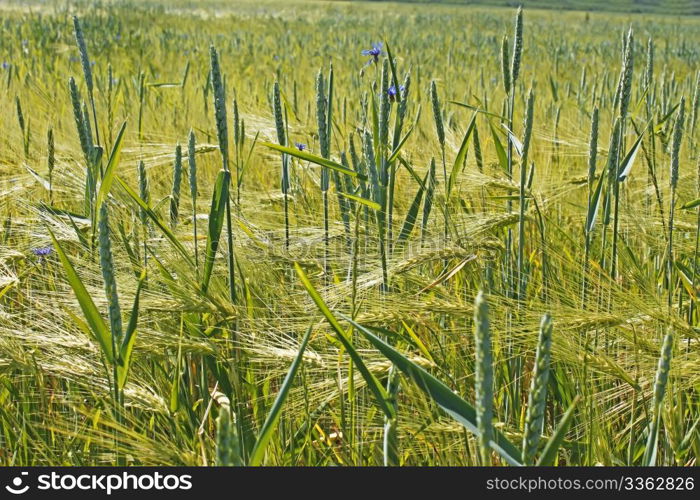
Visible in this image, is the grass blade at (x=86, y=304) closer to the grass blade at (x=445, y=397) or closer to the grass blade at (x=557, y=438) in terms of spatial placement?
the grass blade at (x=445, y=397)

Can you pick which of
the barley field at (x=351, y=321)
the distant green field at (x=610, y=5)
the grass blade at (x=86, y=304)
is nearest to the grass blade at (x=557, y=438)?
the barley field at (x=351, y=321)

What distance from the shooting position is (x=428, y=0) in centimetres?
4262

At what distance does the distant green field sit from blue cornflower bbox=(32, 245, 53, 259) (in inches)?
1671

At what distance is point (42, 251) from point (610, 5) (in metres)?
48.1

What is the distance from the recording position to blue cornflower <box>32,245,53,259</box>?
1.46 metres

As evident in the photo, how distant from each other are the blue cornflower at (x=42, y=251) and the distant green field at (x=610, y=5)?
4243cm

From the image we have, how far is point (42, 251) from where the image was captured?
4.79 feet

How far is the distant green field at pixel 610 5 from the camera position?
139 feet

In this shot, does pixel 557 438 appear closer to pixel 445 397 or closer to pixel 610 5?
pixel 445 397

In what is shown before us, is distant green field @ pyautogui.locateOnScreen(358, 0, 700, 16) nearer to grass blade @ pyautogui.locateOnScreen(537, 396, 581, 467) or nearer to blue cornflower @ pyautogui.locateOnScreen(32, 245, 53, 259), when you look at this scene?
blue cornflower @ pyautogui.locateOnScreen(32, 245, 53, 259)

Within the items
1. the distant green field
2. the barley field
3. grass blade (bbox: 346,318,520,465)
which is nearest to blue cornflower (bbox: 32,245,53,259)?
the barley field

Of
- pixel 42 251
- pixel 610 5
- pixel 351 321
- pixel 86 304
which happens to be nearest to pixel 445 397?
pixel 351 321
